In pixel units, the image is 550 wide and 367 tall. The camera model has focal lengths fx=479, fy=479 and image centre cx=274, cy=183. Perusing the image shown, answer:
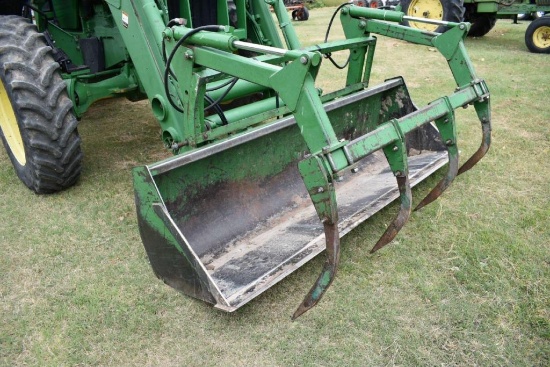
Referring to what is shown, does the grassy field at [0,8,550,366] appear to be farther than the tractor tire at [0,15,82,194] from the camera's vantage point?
No

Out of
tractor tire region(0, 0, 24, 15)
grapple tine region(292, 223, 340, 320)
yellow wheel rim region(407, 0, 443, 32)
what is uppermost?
tractor tire region(0, 0, 24, 15)

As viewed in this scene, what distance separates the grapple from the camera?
2.08 meters

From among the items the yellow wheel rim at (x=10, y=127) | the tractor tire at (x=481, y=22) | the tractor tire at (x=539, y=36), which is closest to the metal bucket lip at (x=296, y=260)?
the yellow wheel rim at (x=10, y=127)

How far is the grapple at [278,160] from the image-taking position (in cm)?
208

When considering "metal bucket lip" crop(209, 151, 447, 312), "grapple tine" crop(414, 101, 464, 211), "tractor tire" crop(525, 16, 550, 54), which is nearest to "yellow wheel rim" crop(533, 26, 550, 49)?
"tractor tire" crop(525, 16, 550, 54)

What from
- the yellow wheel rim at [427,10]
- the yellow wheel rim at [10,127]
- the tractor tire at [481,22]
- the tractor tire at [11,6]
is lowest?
the tractor tire at [481,22]

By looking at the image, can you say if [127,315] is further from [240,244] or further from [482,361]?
[482,361]

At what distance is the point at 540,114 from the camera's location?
519 centimetres

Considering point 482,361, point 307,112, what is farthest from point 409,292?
point 307,112

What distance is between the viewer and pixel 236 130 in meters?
3.04

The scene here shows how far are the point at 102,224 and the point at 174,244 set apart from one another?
1.23 meters

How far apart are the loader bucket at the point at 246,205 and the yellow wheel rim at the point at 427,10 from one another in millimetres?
6648

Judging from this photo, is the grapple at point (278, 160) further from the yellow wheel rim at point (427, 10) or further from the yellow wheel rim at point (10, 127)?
the yellow wheel rim at point (427, 10)

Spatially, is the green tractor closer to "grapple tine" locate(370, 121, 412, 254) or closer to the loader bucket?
the loader bucket
